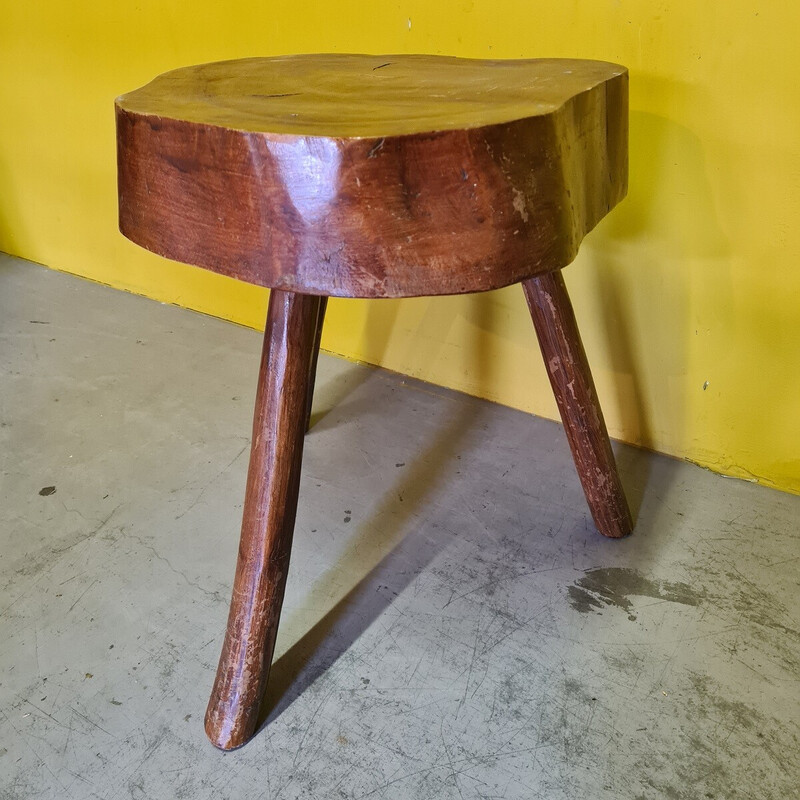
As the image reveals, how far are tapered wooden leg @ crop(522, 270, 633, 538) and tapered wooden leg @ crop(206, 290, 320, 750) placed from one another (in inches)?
12.5

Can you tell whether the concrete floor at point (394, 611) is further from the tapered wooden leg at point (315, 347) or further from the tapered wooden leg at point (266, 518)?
the tapered wooden leg at point (315, 347)

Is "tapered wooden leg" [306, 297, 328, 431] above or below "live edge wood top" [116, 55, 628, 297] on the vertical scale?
below

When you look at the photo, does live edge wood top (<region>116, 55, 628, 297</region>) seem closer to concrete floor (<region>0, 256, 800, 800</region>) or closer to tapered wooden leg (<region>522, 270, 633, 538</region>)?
tapered wooden leg (<region>522, 270, 633, 538</region>)

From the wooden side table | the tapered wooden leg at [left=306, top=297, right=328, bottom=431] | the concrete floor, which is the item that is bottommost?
the concrete floor

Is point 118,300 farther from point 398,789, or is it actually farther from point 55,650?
point 398,789

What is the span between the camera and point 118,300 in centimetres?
191

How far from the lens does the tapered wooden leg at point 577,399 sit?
1.01 metres

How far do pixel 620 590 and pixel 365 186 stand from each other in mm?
656

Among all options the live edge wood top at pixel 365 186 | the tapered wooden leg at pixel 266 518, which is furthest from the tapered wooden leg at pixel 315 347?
the live edge wood top at pixel 365 186

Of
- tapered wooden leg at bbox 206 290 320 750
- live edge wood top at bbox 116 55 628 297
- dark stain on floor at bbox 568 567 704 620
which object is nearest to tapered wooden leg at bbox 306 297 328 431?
tapered wooden leg at bbox 206 290 320 750

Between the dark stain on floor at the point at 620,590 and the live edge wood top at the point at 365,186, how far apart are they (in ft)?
1.61

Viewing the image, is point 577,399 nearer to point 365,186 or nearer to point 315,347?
point 315,347

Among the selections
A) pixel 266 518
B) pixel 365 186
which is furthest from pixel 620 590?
pixel 365 186

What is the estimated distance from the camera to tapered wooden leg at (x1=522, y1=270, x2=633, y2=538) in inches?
39.6
